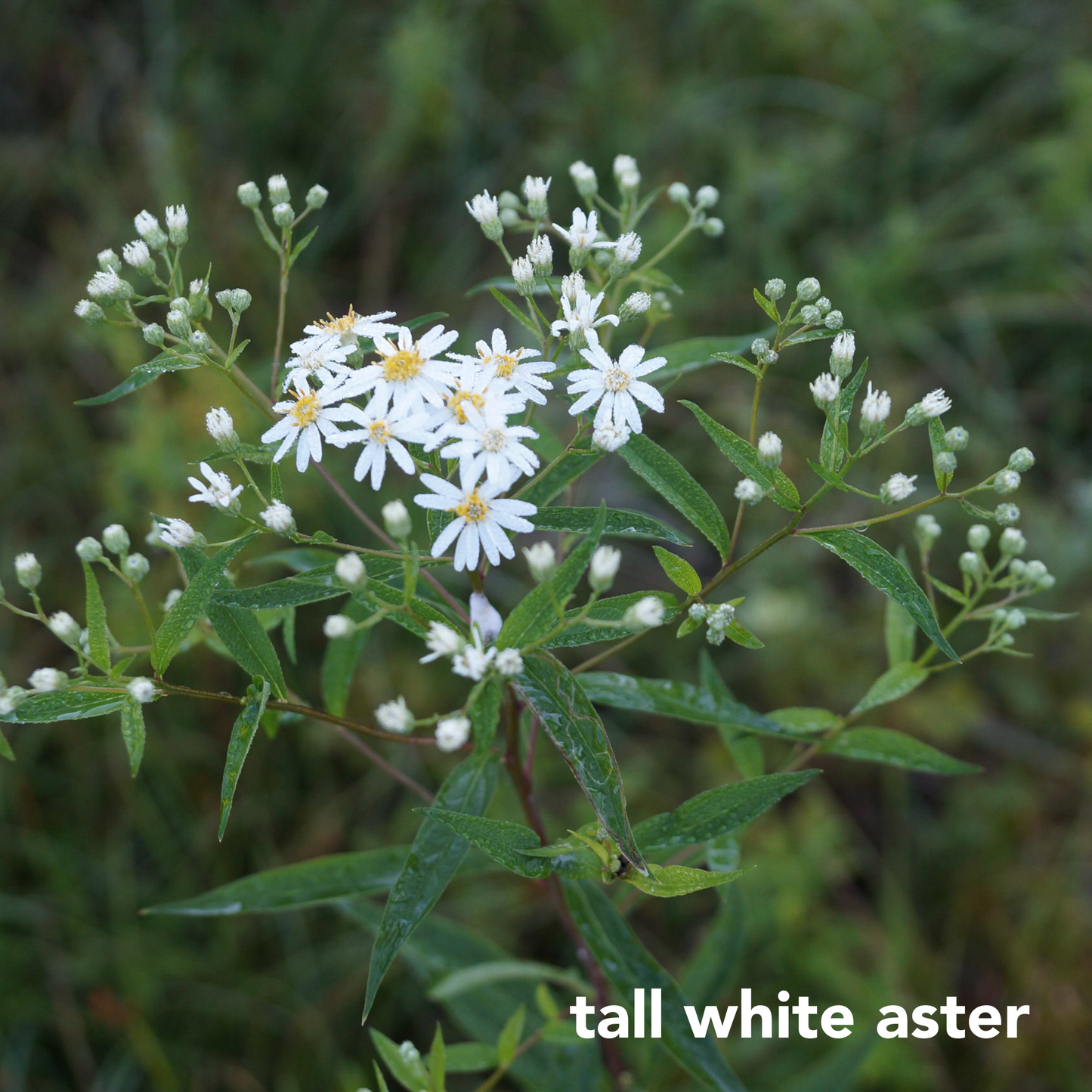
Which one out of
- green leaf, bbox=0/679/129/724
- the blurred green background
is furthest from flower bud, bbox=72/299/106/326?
the blurred green background

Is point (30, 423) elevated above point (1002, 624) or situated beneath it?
elevated above

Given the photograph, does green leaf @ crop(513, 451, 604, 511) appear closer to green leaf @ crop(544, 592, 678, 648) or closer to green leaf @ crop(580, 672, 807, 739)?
green leaf @ crop(544, 592, 678, 648)

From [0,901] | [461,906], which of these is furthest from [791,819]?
[0,901]

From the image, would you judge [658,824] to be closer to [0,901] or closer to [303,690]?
[303,690]

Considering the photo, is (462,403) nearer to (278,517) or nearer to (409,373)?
(409,373)

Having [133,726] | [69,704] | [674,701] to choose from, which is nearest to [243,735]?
[133,726]

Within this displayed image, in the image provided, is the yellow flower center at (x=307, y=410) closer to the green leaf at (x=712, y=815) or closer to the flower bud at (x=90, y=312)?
the flower bud at (x=90, y=312)
